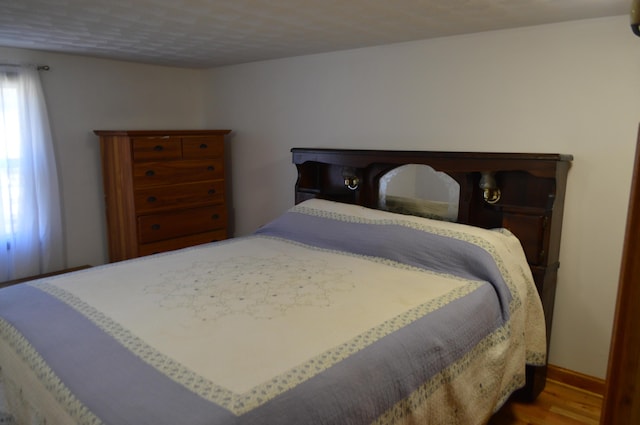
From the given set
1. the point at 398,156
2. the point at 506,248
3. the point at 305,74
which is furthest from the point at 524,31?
the point at 305,74

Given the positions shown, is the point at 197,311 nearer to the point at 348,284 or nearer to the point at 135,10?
the point at 348,284

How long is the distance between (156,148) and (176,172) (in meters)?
0.25

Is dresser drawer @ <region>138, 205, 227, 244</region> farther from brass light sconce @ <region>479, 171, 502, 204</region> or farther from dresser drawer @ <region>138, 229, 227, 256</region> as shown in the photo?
brass light sconce @ <region>479, 171, 502, 204</region>

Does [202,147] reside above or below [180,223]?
above

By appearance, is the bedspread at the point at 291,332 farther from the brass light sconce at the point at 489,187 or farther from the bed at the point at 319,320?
the brass light sconce at the point at 489,187

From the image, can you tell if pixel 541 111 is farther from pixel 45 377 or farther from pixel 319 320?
pixel 45 377

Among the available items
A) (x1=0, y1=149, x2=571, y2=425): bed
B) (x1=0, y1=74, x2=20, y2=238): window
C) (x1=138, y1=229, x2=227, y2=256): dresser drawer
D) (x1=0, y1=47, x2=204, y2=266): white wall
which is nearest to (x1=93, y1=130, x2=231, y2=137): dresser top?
(x1=0, y1=47, x2=204, y2=266): white wall

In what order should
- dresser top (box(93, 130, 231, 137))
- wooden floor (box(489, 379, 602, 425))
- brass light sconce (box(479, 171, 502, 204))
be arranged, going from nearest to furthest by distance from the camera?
wooden floor (box(489, 379, 602, 425))
brass light sconce (box(479, 171, 502, 204))
dresser top (box(93, 130, 231, 137))

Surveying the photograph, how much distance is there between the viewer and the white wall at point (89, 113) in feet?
11.6

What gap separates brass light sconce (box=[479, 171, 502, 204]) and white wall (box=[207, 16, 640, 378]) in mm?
225

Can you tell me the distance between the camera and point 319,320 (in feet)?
5.38

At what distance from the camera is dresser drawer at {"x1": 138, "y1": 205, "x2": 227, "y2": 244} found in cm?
357

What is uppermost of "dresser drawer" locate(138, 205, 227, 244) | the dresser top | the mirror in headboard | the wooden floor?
the dresser top

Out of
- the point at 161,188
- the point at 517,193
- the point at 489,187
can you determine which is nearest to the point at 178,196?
the point at 161,188
